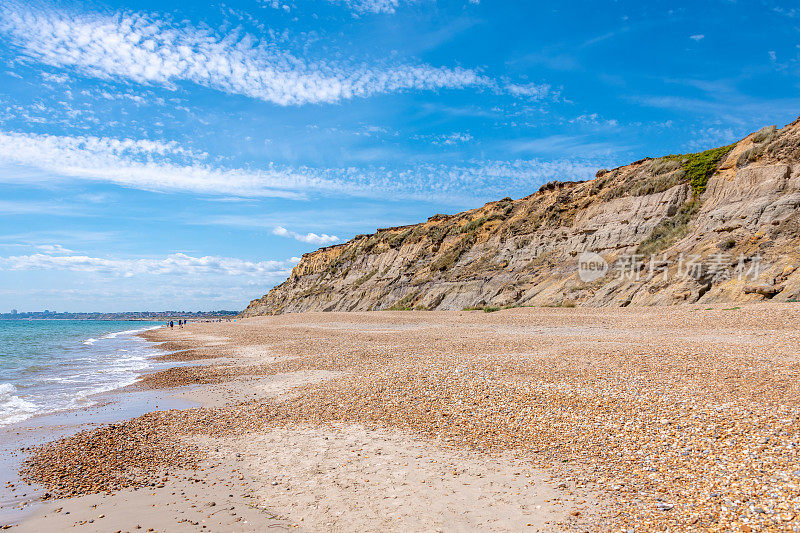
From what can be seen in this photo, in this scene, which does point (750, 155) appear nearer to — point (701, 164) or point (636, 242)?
point (701, 164)

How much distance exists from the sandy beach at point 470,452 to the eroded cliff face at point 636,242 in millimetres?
14597

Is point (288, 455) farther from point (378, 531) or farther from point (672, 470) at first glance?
point (672, 470)

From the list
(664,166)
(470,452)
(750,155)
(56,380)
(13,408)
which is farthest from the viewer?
(664,166)

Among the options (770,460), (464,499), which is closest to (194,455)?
(464,499)

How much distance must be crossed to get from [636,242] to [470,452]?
3240 cm

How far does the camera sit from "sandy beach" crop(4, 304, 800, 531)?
5.08 meters

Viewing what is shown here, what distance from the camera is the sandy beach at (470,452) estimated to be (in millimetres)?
5082

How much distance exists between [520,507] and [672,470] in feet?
6.51

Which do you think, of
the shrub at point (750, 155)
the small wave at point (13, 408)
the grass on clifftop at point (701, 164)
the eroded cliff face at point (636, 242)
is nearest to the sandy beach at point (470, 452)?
the small wave at point (13, 408)

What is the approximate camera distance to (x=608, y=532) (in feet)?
14.7

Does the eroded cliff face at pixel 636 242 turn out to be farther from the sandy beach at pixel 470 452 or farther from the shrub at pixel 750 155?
the sandy beach at pixel 470 452

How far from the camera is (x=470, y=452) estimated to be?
275 inches

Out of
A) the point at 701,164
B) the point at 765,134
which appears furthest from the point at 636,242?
the point at 765,134

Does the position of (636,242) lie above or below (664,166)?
below
